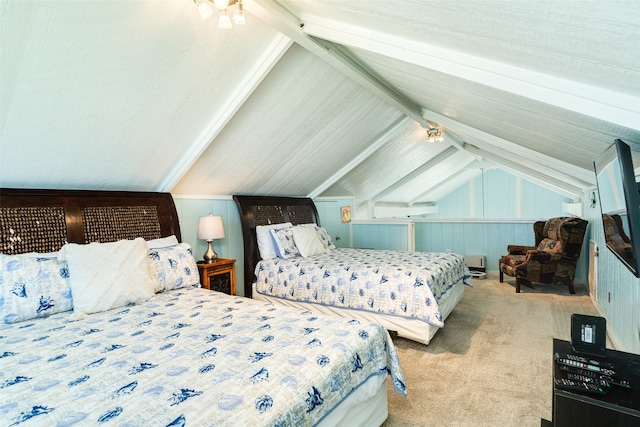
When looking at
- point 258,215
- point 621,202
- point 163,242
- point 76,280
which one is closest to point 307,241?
point 258,215

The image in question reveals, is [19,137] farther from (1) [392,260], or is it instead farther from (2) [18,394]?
(1) [392,260]

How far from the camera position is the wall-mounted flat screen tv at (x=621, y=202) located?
4.38ft

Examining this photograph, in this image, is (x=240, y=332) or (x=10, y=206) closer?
(x=240, y=332)

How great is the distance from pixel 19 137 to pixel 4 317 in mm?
1097

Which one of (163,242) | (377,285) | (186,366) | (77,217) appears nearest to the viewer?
(186,366)

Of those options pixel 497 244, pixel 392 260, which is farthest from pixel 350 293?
pixel 497 244

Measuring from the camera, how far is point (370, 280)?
10.1 feet

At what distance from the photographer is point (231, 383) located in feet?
4.00

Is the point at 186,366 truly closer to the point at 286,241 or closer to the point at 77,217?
the point at 77,217

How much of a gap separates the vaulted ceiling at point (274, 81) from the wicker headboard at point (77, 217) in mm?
105

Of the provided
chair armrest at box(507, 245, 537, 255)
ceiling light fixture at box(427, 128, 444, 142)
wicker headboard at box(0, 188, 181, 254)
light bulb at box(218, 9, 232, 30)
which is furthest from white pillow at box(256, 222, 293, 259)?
chair armrest at box(507, 245, 537, 255)

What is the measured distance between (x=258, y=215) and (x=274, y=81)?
1.88 m

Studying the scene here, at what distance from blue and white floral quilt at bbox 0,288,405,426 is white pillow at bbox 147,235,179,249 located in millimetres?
767

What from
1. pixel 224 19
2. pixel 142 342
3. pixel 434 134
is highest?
pixel 224 19
